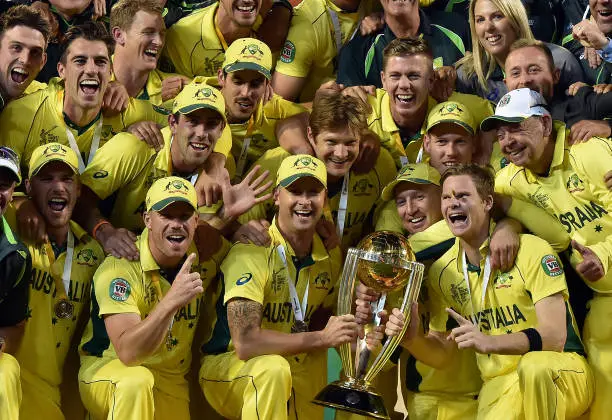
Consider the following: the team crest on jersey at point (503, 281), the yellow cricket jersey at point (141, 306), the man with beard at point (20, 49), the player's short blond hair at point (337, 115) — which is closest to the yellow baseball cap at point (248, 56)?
the player's short blond hair at point (337, 115)

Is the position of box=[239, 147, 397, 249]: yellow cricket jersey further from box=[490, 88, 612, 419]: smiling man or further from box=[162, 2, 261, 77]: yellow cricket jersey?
box=[162, 2, 261, 77]: yellow cricket jersey

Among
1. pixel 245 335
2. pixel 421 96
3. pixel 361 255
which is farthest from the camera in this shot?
pixel 421 96

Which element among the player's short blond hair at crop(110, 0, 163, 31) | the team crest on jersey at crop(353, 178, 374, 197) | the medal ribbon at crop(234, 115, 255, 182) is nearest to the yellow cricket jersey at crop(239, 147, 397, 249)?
the team crest on jersey at crop(353, 178, 374, 197)

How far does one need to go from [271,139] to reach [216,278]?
1.10m

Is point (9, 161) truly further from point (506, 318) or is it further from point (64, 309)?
point (506, 318)

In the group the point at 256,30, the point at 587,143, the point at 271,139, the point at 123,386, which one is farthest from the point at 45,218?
the point at 587,143

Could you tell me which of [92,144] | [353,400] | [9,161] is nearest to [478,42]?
[92,144]

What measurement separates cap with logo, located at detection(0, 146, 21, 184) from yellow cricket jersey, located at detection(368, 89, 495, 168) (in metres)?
2.38

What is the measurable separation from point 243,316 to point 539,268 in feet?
5.41

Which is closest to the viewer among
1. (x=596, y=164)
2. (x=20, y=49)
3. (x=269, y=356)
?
(x=269, y=356)

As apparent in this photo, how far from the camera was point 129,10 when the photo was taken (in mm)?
9062

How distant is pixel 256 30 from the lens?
9.49 metres

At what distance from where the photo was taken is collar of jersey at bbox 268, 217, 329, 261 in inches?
315

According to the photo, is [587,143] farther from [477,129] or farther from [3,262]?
[3,262]
